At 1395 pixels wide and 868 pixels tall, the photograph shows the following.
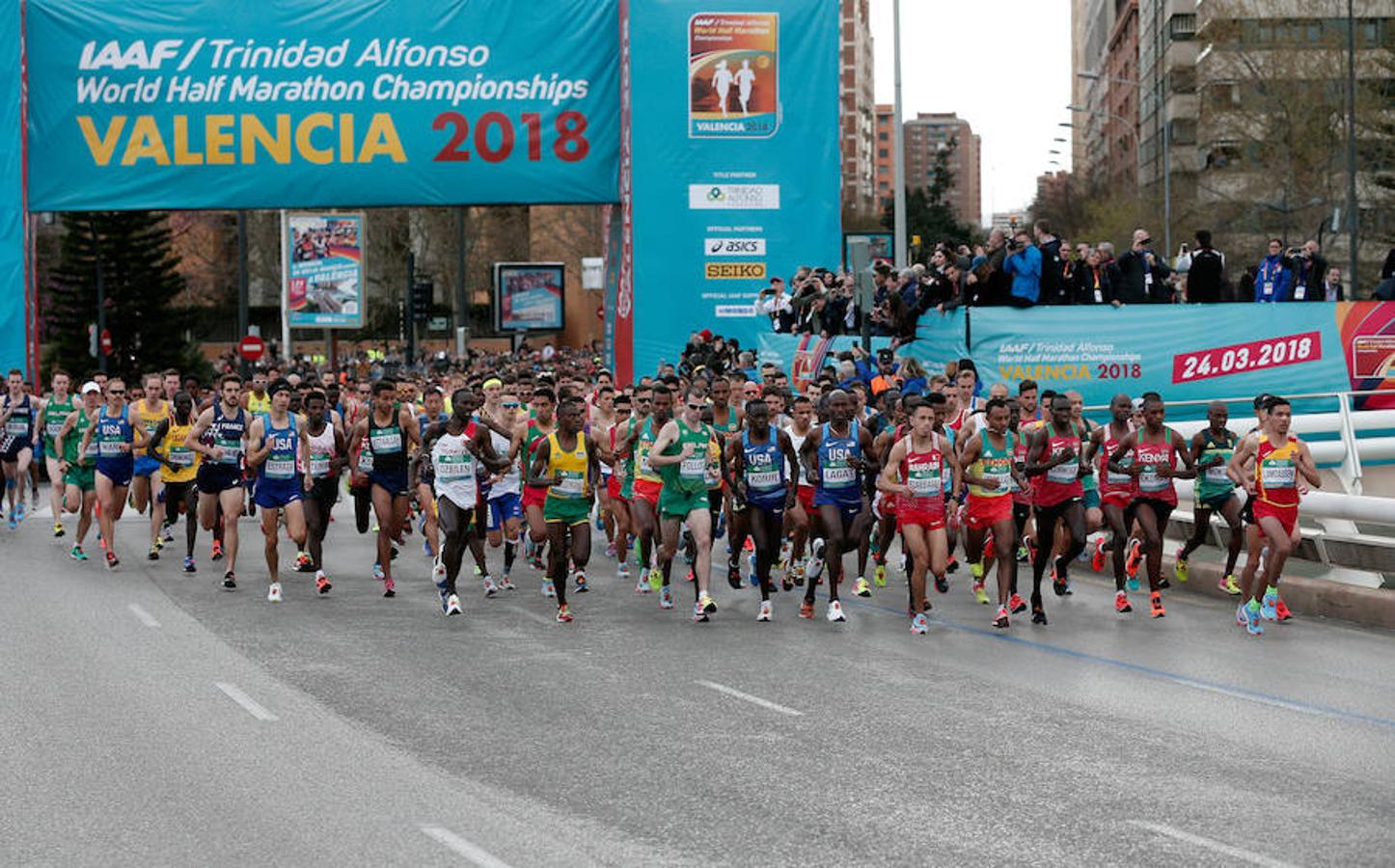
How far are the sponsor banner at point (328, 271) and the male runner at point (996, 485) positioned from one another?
52232 mm

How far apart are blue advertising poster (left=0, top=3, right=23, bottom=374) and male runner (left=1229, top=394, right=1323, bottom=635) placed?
23072mm

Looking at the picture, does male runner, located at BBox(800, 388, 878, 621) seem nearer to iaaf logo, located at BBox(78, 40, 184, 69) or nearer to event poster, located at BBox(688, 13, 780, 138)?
event poster, located at BBox(688, 13, 780, 138)

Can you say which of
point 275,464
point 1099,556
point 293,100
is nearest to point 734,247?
point 293,100

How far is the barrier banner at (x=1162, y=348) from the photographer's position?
78.9ft

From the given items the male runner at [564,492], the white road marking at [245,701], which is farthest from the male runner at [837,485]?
the white road marking at [245,701]

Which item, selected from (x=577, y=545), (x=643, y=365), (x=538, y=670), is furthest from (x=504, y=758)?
(x=643, y=365)

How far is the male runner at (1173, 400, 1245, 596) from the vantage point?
58.6 feet

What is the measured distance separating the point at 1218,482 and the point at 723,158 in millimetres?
16864

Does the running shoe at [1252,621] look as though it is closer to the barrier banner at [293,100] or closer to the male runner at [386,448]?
the male runner at [386,448]

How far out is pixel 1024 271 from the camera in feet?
79.2

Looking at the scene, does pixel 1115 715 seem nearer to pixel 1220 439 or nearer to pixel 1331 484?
pixel 1220 439

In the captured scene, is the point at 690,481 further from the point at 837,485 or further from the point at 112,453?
the point at 112,453

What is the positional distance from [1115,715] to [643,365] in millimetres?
22949

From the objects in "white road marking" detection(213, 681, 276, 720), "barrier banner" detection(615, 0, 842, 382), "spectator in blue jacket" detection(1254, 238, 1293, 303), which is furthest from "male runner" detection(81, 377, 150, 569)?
"spectator in blue jacket" detection(1254, 238, 1293, 303)
